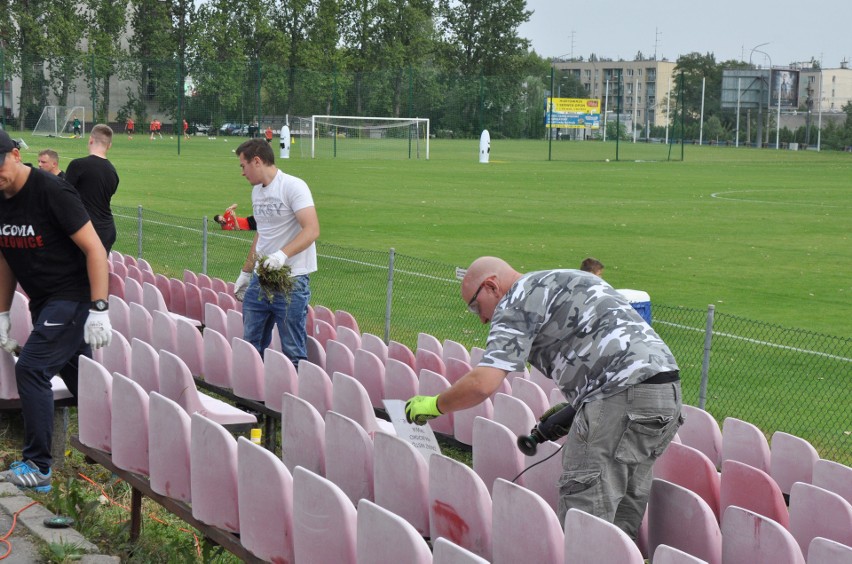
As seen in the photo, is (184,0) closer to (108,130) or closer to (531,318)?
(108,130)

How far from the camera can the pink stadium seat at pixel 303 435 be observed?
530cm

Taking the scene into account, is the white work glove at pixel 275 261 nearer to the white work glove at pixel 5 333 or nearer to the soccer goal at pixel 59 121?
the white work glove at pixel 5 333

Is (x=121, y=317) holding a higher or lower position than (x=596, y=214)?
higher

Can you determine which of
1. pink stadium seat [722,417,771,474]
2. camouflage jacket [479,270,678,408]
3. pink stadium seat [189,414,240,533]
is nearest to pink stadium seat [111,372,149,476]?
pink stadium seat [189,414,240,533]

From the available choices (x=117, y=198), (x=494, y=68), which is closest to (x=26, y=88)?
(x=117, y=198)

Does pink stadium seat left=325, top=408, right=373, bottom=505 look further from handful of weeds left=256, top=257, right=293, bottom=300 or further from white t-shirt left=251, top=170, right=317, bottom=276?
white t-shirt left=251, top=170, right=317, bottom=276

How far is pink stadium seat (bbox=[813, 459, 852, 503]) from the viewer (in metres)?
4.95

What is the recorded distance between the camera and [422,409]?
14.7 feet

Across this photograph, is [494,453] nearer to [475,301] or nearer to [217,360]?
[475,301]

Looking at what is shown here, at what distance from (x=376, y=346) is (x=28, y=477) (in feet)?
8.83

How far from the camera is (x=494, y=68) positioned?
114 meters

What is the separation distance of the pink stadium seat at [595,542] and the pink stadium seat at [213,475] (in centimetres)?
158

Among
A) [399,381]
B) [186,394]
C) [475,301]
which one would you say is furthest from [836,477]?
[186,394]

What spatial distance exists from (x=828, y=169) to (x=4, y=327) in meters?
55.4
